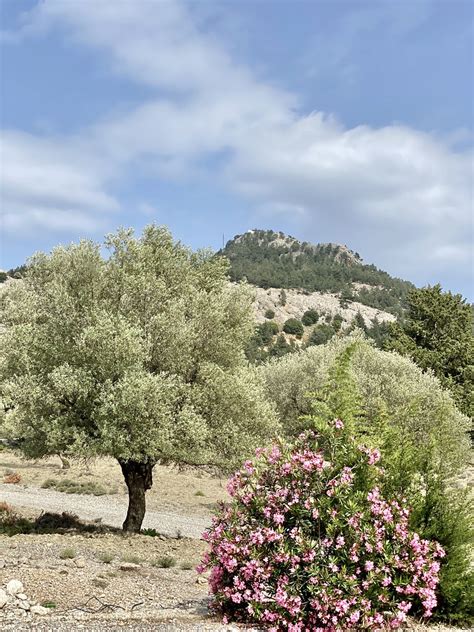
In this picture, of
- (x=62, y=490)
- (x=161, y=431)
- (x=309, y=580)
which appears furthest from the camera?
(x=62, y=490)

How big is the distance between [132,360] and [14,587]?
7.81 meters

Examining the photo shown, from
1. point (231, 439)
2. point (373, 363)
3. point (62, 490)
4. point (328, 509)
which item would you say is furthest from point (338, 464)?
point (62, 490)

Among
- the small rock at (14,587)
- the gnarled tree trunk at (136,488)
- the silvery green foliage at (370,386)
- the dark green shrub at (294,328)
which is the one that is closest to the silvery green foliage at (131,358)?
the gnarled tree trunk at (136,488)

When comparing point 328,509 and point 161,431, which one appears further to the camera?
point 161,431

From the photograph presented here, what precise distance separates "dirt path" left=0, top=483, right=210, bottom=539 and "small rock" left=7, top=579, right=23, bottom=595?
1210 centimetres

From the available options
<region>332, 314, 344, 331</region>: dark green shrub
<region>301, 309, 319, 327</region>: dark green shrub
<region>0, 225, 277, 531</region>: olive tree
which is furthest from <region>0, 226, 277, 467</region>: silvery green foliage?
<region>301, 309, 319, 327</region>: dark green shrub

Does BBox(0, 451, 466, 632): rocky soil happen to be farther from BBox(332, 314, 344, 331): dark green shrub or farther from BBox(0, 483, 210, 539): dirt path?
BBox(332, 314, 344, 331): dark green shrub

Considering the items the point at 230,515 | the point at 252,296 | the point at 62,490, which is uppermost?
the point at 252,296

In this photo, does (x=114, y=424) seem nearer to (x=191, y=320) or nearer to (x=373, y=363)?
(x=191, y=320)

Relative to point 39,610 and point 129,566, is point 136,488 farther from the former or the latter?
point 39,610

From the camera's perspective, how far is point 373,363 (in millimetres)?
35094

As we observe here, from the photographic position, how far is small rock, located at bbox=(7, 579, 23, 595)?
10617mm

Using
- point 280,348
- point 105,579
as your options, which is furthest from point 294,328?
point 105,579

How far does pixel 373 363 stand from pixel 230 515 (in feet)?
86.8
